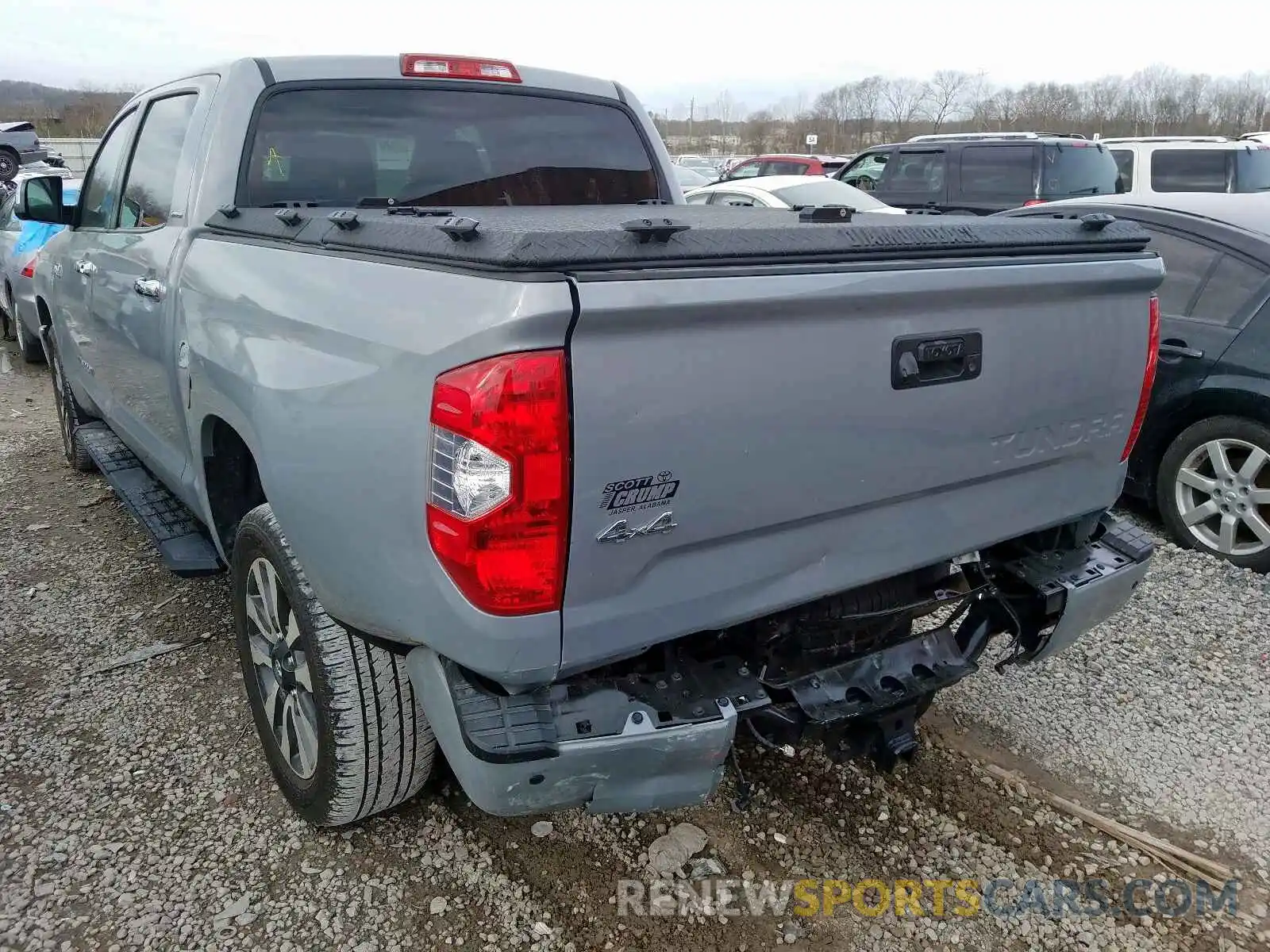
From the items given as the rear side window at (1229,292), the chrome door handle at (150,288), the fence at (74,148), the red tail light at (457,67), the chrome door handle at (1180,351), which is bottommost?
the chrome door handle at (1180,351)

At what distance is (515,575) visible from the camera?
1.70 metres

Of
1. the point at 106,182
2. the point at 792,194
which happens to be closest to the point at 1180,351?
the point at 106,182

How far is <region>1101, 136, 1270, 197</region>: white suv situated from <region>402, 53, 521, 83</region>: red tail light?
8728 millimetres

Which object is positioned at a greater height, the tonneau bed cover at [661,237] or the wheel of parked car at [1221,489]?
the tonneau bed cover at [661,237]

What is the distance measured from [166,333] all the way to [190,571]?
754 mm

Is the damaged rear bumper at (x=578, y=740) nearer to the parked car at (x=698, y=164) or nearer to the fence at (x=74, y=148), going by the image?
the parked car at (x=698, y=164)

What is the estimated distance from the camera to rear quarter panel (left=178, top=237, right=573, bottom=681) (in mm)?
1685

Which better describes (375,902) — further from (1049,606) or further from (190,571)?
(1049,606)

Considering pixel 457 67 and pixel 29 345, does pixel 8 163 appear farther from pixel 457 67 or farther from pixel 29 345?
pixel 457 67

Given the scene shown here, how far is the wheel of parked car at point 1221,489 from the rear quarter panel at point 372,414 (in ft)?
12.3

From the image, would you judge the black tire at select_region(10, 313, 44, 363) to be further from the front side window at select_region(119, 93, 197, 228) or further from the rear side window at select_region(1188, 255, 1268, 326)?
the rear side window at select_region(1188, 255, 1268, 326)

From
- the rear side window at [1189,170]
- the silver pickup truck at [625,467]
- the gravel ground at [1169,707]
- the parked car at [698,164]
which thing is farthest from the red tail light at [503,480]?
the parked car at [698,164]

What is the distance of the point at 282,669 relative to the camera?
2.54 m

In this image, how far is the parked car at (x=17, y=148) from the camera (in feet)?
54.1
